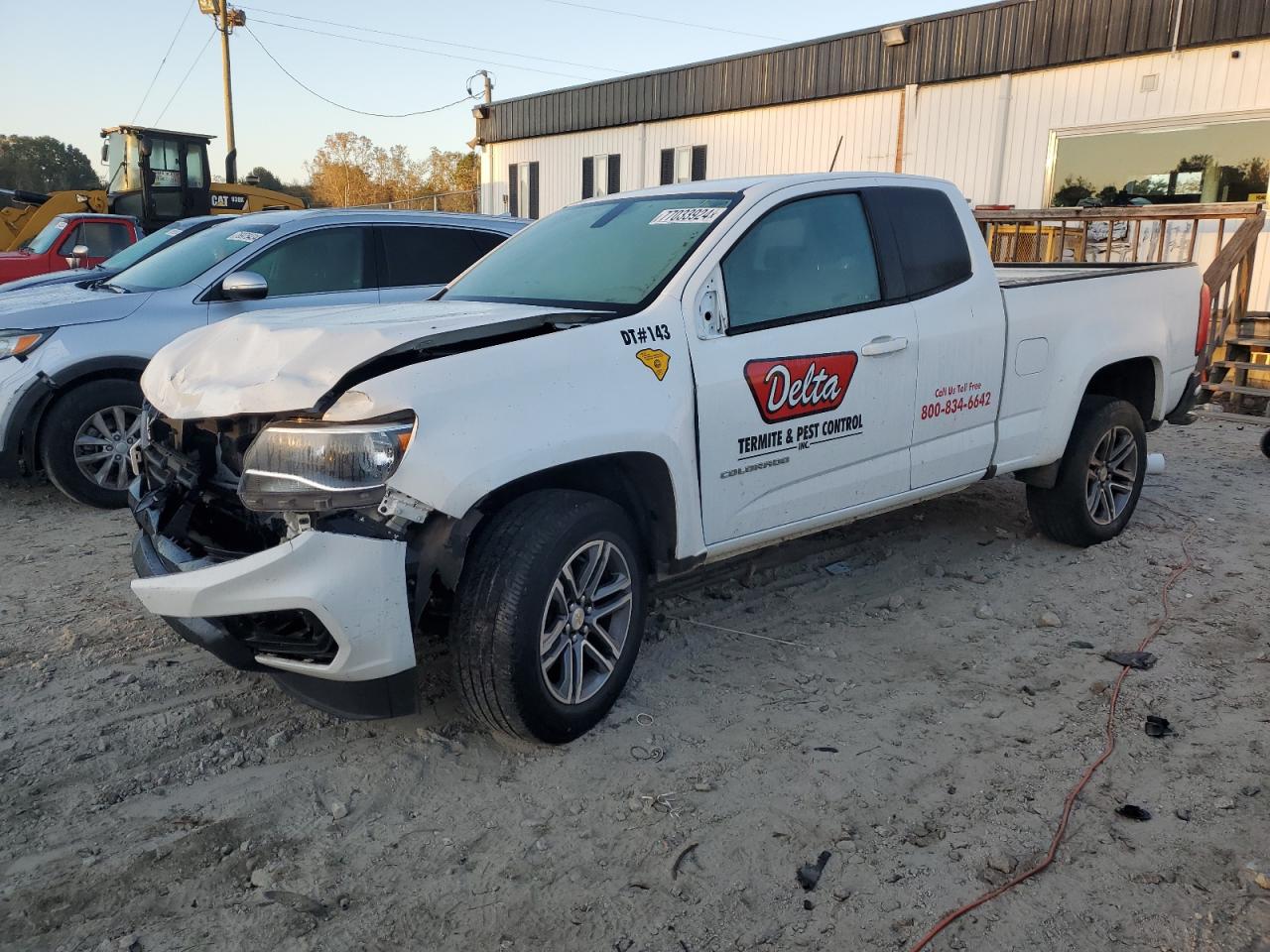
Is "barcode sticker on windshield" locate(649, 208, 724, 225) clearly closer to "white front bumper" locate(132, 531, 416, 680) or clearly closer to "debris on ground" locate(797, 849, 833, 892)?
"white front bumper" locate(132, 531, 416, 680)

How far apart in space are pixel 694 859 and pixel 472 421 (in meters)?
1.40

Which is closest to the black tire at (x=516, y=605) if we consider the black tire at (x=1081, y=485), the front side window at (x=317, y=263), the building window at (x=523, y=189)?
the black tire at (x=1081, y=485)

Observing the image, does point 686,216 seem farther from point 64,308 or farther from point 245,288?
point 64,308

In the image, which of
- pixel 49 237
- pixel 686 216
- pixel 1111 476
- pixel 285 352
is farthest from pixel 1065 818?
pixel 49 237

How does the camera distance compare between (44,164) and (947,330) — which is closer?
(947,330)

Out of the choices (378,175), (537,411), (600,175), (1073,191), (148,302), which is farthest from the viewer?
(378,175)

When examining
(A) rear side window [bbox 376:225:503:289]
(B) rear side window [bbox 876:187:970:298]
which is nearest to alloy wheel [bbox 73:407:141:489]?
(A) rear side window [bbox 376:225:503:289]

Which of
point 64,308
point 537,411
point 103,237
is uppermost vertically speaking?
point 103,237

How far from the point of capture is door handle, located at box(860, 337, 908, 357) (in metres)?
4.07

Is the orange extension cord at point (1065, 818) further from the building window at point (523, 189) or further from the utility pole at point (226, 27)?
the utility pole at point (226, 27)

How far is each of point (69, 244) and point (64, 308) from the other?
867 cm

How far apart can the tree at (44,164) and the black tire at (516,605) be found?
65803mm

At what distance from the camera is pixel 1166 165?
41.9 ft

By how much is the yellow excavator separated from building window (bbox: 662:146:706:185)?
7.25m
